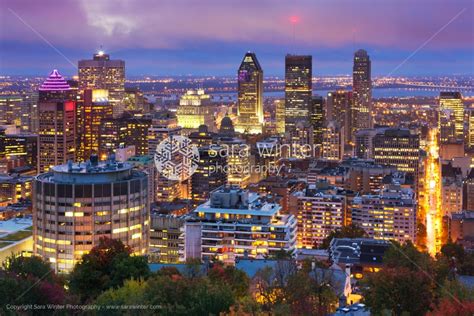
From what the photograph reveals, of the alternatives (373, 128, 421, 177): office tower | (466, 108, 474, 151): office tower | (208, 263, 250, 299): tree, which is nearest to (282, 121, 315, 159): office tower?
(373, 128, 421, 177): office tower

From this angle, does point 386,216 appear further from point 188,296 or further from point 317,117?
point 317,117

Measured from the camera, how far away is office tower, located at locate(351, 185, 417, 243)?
3127 cm

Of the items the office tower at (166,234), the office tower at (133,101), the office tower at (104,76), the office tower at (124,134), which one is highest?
the office tower at (104,76)

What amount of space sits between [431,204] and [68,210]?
94.6 feet

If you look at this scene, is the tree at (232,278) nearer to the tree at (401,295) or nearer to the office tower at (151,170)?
the tree at (401,295)

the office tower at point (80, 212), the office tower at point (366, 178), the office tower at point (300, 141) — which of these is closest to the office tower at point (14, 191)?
the office tower at point (366, 178)

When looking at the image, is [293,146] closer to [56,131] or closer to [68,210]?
[56,131]

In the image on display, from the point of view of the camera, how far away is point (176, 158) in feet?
156

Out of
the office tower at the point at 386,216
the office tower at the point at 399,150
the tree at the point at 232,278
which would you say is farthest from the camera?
the office tower at the point at 399,150

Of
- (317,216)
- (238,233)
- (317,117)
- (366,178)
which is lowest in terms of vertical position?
(317,216)

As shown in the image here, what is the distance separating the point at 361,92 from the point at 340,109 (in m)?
6.00

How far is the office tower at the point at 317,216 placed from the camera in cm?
3262

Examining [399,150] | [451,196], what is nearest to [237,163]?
[399,150]

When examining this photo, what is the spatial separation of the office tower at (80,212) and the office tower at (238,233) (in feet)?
12.1
